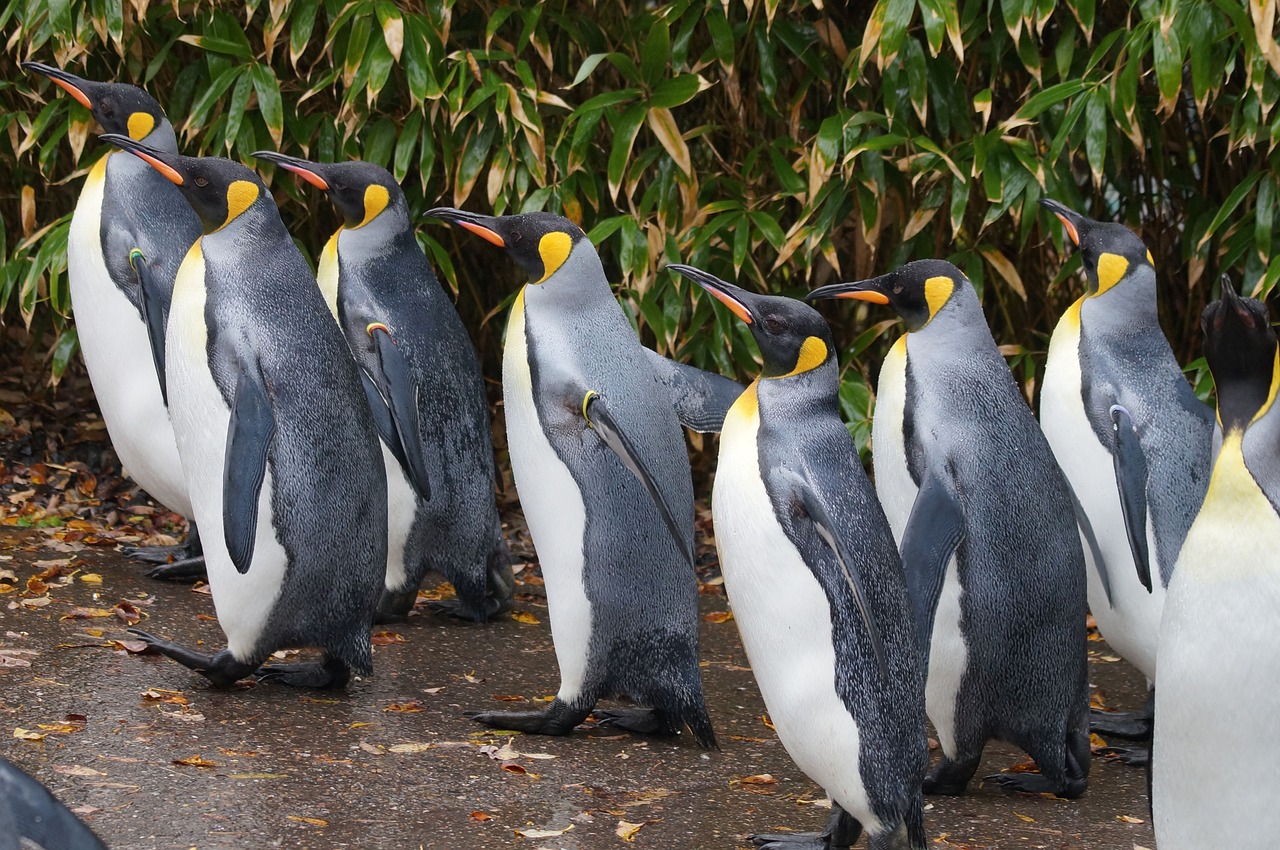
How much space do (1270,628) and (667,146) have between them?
9.28ft

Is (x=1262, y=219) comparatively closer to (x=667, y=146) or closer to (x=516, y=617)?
(x=667, y=146)

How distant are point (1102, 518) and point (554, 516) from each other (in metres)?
1.38

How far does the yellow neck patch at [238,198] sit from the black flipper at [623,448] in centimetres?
92

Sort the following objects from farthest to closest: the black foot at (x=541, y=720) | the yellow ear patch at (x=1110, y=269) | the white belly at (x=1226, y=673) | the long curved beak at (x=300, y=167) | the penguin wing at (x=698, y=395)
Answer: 1. the long curved beak at (x=300, y=167)
2. the yellow ear patch at (x=1110, y=269)
3. the penguin wing at (x=698, y=395)
4. the black foot at (x=541, y=720)
5. the white belly at (x=1226, y=673)

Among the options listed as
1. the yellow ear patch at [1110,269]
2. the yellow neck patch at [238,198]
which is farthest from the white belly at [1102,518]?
the yellow neck patch at [238,198]

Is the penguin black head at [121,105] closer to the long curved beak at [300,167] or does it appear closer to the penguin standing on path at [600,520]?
the long curved beak at [300,167]

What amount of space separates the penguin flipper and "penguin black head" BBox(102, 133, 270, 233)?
39cm

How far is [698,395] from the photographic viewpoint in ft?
11.8

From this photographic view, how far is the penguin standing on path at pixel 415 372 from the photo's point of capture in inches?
159

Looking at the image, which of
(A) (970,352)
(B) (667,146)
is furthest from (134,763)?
(B) (667,146)

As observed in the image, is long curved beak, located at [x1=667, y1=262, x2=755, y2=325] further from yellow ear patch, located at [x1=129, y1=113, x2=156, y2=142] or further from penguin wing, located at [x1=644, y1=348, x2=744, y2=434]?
yellow ear patch, located at [x1=129, y1=113, x2=156, y2=142]

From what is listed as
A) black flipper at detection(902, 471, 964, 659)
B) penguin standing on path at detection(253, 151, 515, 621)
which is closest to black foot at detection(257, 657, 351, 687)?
penguin standing on path at detection(253, 151, 515, 621)

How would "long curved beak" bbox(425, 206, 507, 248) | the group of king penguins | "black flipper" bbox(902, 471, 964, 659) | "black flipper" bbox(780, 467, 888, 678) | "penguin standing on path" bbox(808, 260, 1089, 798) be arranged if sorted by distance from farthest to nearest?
"long curved beak" bbox(425, 206, 507, 248) → "penguin standing on path" bbox(808, 260, 1089, 798) → "black flipper" bbox(902, 471, 964, 659) → "black flipper" bbox(780, 467, 888, 678) → the group of king penguins

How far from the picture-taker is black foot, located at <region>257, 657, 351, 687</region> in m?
3.44
